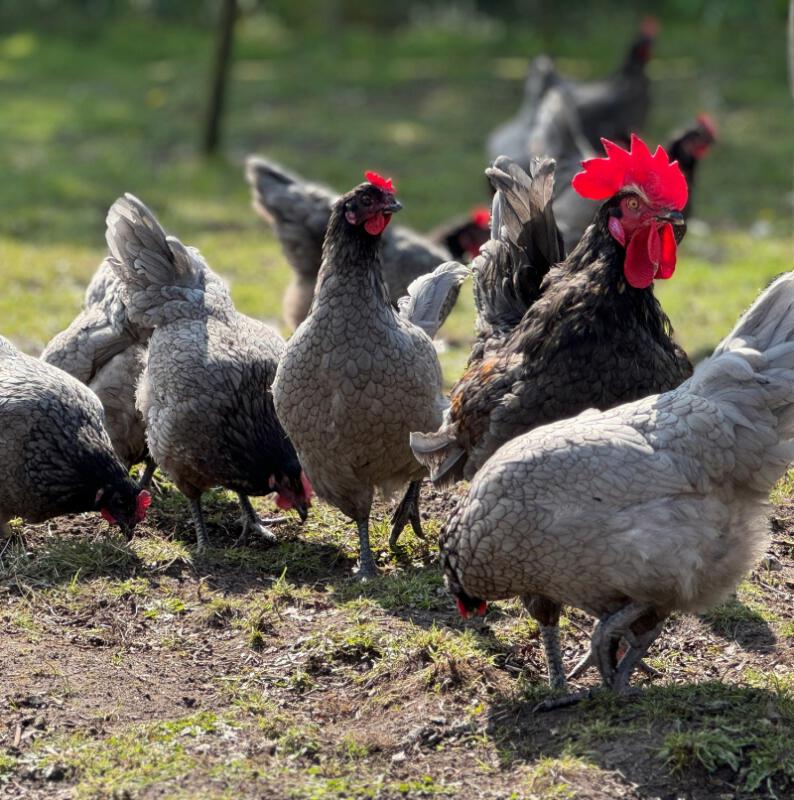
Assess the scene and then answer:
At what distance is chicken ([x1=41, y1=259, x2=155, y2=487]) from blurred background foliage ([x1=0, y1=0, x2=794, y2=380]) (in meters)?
1.75

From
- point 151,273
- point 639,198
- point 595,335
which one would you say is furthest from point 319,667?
point 151,273

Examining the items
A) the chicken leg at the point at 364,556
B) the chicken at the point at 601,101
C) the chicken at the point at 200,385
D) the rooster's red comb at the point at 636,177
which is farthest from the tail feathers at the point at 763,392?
the chicken at the point at 601,101

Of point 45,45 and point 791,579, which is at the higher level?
point 45,45

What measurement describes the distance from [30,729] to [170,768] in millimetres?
555

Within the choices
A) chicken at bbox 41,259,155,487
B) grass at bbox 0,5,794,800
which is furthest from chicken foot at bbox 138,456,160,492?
grass at bbox 0,5,794,800

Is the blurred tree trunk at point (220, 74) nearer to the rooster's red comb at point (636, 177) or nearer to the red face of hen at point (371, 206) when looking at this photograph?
the red face of hen at point (371, 206)

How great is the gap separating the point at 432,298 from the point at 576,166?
11.1 feet

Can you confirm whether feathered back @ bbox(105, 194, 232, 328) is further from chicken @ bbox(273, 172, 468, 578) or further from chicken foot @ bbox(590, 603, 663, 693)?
chicken foot @ bbox(590, 603, 663, 693)

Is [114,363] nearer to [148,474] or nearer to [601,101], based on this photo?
[148,474]

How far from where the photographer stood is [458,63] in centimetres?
1772

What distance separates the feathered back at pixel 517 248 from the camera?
5.10 m

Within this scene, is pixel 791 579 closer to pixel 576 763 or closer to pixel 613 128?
pixel 576 763

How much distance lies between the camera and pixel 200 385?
5.52 metres

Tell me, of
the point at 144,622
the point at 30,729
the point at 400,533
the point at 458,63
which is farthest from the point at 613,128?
the point at 30,729
